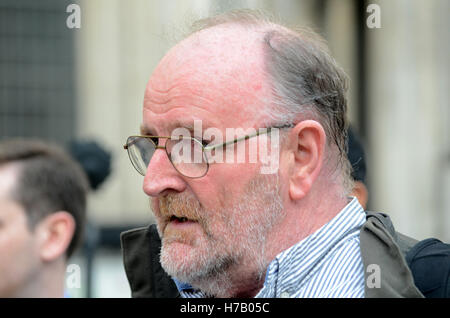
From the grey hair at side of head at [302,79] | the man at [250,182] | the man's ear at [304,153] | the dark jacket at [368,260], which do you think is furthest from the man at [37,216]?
the man's ear at [304,153]

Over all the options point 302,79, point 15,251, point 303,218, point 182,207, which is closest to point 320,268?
point 303,218

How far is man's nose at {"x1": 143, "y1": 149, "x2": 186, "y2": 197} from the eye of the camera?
7.75ft

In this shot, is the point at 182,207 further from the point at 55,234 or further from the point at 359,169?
the point at 359,169

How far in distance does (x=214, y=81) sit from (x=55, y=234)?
1.21 meters

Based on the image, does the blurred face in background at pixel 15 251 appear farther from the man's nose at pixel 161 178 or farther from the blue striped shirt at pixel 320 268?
the blue striped shirt at pixel 320 268

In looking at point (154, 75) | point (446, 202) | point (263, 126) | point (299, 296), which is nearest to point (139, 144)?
point (154, 75)

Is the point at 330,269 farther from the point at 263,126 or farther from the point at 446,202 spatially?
the point at 446,202

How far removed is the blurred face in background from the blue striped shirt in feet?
3.51

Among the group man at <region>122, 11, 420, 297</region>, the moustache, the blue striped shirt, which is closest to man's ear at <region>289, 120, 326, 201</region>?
man at <region>122, 11, 420, 297</region>

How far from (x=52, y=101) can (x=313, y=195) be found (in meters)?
8.69

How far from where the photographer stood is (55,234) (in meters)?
3.25

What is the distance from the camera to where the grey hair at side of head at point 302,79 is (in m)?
2.44

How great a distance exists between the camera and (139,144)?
263 cm

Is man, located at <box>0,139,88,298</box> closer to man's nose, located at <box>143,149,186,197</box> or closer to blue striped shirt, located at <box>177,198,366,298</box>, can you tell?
man's nose, located at <box>143,149,186,197</box>
